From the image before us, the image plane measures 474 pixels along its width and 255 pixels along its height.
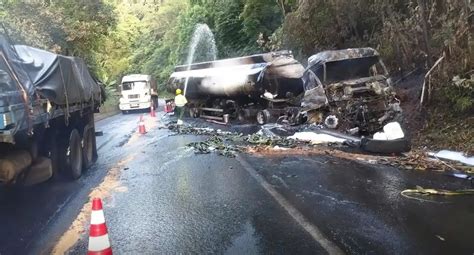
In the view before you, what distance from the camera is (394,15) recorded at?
17.2 meters

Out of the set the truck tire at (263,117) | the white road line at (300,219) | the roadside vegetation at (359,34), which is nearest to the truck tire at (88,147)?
the white road line at (300,219)

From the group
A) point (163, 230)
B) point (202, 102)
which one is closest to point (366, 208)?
point (163, 230)

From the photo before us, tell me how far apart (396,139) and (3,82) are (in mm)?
7989

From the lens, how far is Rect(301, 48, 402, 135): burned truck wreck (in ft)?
44.7

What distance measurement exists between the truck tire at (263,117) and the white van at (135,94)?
1588cm

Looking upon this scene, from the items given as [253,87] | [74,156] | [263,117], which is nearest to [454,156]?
[74,156]

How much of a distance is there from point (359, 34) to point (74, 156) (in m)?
14.7

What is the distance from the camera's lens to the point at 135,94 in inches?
1320

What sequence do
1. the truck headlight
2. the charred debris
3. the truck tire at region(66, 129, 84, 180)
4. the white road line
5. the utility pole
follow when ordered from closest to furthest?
the white road line < the truck headlight < the truck tire at region(66, 129, 84, 180) < the charred debris < the utility pole

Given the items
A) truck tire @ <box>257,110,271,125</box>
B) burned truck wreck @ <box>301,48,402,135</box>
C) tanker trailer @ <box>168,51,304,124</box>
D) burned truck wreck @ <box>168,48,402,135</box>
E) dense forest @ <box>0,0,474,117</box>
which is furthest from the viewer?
truck tire @ <box>257,110,271,125</box>

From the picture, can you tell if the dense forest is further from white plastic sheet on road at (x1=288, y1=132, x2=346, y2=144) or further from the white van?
the white van

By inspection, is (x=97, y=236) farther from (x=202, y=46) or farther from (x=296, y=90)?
(x=202, y=46)

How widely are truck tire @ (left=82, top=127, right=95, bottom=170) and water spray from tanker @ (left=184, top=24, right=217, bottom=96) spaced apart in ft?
87.1

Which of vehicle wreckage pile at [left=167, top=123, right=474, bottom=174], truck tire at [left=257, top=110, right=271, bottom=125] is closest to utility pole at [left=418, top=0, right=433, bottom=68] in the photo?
vehicle wreckage pile at [left=167, top=123, right=474, bottom=174]
